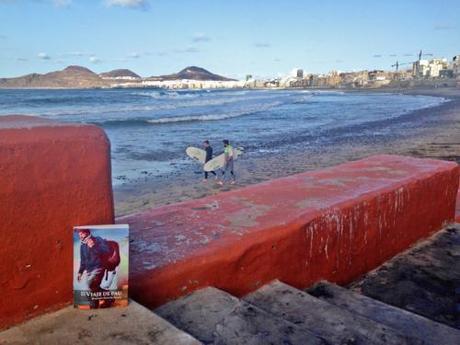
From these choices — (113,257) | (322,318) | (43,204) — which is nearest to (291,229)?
(322,318)

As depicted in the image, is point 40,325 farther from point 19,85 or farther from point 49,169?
point 19,85

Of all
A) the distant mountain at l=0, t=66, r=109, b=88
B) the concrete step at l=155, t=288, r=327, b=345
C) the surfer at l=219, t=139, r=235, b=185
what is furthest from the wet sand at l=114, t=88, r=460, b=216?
the distant mountain at l=0, t=66, r=109, b=88

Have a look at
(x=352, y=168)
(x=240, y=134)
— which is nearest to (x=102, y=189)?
(x=352, y=168)

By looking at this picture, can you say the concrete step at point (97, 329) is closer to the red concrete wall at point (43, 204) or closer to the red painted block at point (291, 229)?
the red concrete wall at point (43, 204)

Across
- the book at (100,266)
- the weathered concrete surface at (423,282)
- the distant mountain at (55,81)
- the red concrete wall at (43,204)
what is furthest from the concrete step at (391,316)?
the distant mountain at (55,81)

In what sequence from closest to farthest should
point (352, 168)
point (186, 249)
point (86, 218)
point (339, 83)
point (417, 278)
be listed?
point (86, 218)
point (186, 249)
point (417, 278)
point (352, 168)
point (339, 83)

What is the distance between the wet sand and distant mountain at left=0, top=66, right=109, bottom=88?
99299 mm

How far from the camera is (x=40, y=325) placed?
171 cm

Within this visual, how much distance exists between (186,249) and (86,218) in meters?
0.59

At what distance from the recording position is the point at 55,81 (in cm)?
10706

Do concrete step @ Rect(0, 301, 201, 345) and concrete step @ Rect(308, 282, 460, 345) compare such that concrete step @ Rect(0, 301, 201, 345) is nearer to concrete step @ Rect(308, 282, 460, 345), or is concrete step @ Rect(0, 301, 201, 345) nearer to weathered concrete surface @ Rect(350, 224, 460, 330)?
concrete step @ Rect(308, 282, 460, 345)

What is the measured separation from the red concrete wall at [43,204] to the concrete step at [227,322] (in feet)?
1.65

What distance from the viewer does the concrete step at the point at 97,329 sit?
1.60 meters

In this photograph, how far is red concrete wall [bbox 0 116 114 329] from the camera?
165 centimetres
